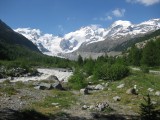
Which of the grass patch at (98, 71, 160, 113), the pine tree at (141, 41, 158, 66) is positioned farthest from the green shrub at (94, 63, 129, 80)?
the pine tree at (141, 41, 158, 66)

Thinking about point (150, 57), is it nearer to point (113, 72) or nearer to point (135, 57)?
point (135, 57)

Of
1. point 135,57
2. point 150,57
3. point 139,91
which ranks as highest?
point 135,57

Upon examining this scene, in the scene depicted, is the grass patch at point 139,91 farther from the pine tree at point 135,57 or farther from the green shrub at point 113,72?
the pine tree at point 135,57

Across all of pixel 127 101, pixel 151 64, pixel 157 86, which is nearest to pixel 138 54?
pixel 151 64

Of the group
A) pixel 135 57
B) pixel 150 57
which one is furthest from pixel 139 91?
pixel 135 57

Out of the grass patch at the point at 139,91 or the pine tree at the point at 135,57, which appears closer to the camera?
the grass patch at the point at 139,91

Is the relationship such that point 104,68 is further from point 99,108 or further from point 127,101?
point 99,108

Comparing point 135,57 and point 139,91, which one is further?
point 135,57

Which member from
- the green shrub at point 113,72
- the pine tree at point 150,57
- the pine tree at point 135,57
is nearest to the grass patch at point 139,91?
the green shrub at point 113,72

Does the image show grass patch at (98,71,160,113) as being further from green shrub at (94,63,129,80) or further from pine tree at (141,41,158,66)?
pine tree at (141,41,158,66)

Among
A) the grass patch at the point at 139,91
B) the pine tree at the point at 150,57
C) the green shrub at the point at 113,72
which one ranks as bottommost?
the grass patch at the point at 139,91

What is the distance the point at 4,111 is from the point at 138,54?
10389 cm

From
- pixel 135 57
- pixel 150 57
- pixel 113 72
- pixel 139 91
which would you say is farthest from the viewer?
pixel 135 57

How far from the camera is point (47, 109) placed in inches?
1267
